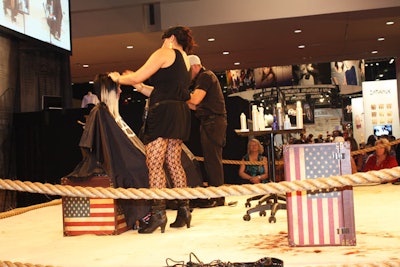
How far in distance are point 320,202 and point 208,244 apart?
620 mm

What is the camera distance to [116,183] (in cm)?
343

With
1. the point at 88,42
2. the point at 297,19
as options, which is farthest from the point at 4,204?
the point at 297,19

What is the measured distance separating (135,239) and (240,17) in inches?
222

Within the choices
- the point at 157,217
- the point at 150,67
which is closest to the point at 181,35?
the point at 150,67

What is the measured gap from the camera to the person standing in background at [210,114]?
13.9 ft

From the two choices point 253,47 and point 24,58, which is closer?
point 24,58

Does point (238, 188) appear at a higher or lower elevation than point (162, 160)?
lower

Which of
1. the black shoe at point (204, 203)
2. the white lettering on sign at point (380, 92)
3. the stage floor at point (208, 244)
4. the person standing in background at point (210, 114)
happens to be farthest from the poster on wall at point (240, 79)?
the stage floor at point (208, 244)

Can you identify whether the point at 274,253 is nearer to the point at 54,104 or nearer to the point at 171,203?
the point at 171,203

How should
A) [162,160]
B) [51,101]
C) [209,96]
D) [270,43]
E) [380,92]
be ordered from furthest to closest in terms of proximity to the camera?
[380,92]
[270,43]
[51,101]
[209,96]
[162,160]

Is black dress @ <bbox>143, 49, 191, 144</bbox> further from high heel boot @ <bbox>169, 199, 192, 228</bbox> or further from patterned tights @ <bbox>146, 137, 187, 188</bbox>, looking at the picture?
high heel boot @ <bbox>169, 199, 192, 228</bbox>

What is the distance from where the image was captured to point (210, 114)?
4.34 metres

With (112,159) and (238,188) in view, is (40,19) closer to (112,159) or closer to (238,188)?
(112,159)

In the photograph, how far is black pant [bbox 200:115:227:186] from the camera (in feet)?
14.2
